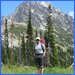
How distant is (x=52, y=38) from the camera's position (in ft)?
290

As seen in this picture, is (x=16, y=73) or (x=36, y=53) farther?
(x=16, y=73)

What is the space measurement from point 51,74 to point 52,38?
2734 inches

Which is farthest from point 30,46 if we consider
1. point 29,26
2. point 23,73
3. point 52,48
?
point 23,73

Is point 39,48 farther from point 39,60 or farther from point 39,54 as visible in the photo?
point 39,60

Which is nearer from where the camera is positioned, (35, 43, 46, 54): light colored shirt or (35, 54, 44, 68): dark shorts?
(35, 43, 46, 54): light colored shirt

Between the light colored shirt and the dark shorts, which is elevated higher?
the light colored shirt

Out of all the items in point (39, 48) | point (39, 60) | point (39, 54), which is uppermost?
point (39, 48)

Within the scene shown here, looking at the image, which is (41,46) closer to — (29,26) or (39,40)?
(39,40)

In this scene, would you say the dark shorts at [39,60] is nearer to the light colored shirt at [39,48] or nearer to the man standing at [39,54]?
the man standing at [39,54]

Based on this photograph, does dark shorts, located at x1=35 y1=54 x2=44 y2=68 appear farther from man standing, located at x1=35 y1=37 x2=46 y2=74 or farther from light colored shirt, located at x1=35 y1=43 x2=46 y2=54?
light colored shirt, located at x1=35 y1=43 x2=46 y2=54

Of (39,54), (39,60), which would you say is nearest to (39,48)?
(39,54)

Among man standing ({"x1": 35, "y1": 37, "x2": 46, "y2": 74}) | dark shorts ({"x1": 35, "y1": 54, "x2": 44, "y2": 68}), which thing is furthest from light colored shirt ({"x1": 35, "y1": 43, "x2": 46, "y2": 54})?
dark shorts ({"x1": 35, "y1": 54, "x2": 44, "y2": 68})

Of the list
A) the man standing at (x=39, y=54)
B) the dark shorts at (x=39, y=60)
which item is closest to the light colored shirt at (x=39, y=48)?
the man standing at (x=39, y=54)

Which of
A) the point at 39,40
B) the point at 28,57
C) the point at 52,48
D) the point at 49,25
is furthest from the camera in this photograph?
the point at 28,57
